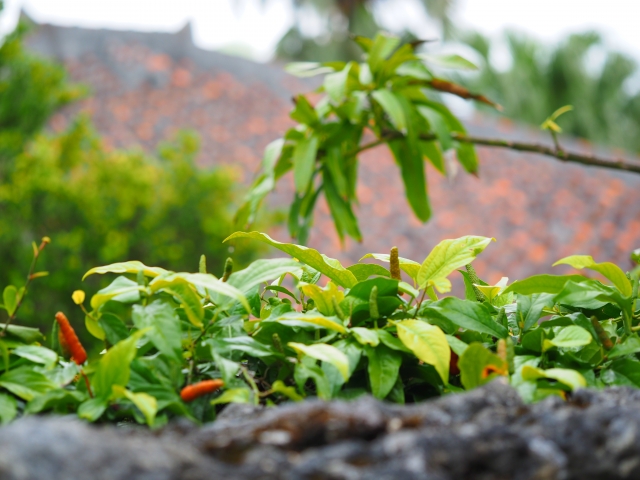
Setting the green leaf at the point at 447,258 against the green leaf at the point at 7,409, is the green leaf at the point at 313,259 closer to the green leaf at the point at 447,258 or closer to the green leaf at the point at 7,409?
the green leaf at the point at 447,258

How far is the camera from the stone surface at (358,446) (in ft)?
1.75

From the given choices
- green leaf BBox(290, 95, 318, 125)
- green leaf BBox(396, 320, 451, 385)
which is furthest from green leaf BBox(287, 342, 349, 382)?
green leaf BBox(290, 95, 318, 125)

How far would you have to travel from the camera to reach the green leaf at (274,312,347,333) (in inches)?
34.4

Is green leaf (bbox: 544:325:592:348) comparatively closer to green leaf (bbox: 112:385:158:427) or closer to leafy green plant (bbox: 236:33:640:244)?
green leaf (bbox: 112:385:158:427)

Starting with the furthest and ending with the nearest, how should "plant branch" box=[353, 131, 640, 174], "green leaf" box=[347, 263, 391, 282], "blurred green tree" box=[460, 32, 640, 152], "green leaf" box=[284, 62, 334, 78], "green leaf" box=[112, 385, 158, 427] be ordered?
"blurred green tree" box=[460, 32, 640, 152] → "green leaf" box=[284, 62, 334, 78] → "plant branch" box=[353, 131, 640, 174] → "green leaf" box=[347, 263, 391, 282] → "green leaf" box=[112, 385, 158, 427]

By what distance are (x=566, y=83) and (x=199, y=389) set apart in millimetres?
15078

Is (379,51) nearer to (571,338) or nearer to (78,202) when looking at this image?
(571,338)

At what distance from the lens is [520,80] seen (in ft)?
45.7

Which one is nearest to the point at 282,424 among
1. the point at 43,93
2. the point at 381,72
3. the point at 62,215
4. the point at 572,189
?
the point at 381,72

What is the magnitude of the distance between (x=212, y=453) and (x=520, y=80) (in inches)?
574

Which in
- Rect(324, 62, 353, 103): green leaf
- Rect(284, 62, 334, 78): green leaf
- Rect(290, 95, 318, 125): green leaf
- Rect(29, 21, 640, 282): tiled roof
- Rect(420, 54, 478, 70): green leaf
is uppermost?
Rect(420, 54, 478, 70): green leaf

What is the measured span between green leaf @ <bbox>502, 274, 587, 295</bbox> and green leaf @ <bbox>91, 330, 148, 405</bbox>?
56cm

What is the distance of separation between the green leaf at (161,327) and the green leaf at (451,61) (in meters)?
1.32

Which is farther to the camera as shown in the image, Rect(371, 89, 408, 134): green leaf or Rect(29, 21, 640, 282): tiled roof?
Rect(29, 21, 640, 282): tiled roof
